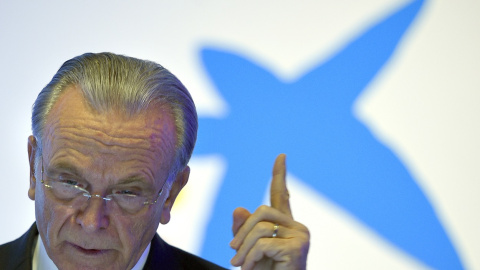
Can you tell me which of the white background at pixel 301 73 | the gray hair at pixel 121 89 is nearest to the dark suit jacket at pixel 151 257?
the gray hair at pixel 121 89

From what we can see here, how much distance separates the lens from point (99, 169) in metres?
1.96

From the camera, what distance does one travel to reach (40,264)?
7.24 feet

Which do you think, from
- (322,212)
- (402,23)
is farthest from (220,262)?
(402,23)

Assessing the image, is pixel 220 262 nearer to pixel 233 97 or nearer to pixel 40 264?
pixel 233 97

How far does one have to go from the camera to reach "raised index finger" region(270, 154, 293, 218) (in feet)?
6.58

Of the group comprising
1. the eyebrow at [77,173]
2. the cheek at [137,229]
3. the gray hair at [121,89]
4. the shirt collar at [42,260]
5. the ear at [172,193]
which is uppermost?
the gray hair at [121,89]

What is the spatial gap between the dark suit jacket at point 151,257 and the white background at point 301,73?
0.64 m

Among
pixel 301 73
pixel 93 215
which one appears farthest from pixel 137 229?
pixel 301 73

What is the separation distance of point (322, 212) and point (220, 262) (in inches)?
19.0

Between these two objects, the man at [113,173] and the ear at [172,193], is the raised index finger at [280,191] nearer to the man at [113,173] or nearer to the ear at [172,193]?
the man at [113,173]

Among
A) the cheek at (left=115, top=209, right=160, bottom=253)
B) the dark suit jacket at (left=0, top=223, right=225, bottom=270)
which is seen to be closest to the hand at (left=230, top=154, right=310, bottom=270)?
the cheek at (left=115, top=209, right=160, bottom=253)

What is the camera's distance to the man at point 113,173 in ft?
6.37

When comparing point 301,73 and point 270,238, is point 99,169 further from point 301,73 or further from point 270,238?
point 301,73

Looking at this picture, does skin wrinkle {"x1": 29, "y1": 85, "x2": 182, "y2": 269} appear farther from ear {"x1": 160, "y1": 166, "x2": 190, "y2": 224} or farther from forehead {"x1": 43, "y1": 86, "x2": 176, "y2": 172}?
ear {"x1": 160, "y1": 166, "x2": 190, "y2": 224}
